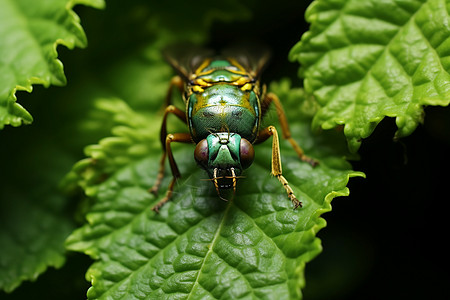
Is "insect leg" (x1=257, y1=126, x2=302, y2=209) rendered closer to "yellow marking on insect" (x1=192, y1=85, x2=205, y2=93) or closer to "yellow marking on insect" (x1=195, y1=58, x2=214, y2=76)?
"yellow marking on insect" (x1=192, y1=85, x2=205, y2=93)

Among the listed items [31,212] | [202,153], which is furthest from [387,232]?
[31,212]

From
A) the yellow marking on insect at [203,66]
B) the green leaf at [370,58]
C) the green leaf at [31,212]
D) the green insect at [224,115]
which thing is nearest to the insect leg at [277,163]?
the green insect at [224,115]

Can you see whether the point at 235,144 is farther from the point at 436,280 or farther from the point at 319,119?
the point at 436,280

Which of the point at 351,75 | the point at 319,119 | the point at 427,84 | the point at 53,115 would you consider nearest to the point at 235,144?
the point at 319,119

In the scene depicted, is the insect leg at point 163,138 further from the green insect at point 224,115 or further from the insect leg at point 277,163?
the insect leg at point 277,163

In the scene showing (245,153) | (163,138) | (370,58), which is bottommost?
(245,153)

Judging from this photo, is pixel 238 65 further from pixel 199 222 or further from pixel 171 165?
pixel 199 222

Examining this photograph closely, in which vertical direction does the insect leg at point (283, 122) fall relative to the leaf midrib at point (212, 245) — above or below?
above
